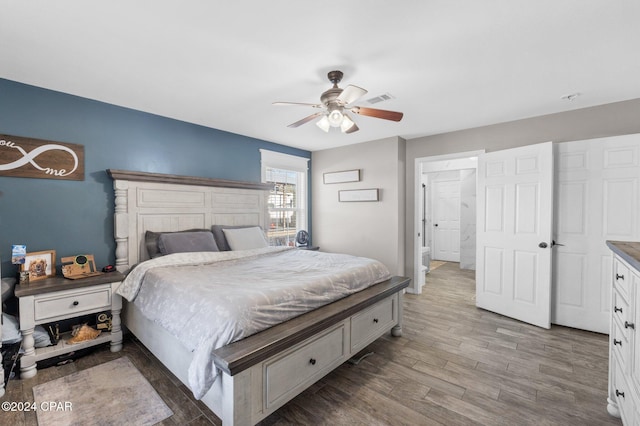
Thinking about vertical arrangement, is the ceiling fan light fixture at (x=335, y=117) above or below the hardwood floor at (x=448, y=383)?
above

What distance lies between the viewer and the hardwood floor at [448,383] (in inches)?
71.4

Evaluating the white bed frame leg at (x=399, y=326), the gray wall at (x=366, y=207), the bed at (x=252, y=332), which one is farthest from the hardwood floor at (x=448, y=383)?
the gray wall at (x=366, y=207)

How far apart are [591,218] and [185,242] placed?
434cm

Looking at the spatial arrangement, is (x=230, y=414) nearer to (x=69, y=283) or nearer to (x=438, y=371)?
(x=438, y=371)

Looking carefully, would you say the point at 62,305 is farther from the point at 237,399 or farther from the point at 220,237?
the point at 237,399

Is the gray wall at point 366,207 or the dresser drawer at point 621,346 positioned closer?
the dresser drawer at point 621,346

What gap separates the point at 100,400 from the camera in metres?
1.96

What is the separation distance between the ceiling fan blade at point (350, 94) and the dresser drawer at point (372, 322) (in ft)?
5.64

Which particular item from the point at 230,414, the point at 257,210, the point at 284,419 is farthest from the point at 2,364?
the point at 257,210

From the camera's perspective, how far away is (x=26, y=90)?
101 inches

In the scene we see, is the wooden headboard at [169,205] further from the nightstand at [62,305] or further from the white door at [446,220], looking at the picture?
the white door at [446,220]

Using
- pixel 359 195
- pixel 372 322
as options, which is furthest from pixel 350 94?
pixel 359 195

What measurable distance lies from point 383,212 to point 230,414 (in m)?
3.47

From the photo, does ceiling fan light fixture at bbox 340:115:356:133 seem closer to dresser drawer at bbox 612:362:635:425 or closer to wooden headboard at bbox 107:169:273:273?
wooden headboard at bbox 107:169:273:273
